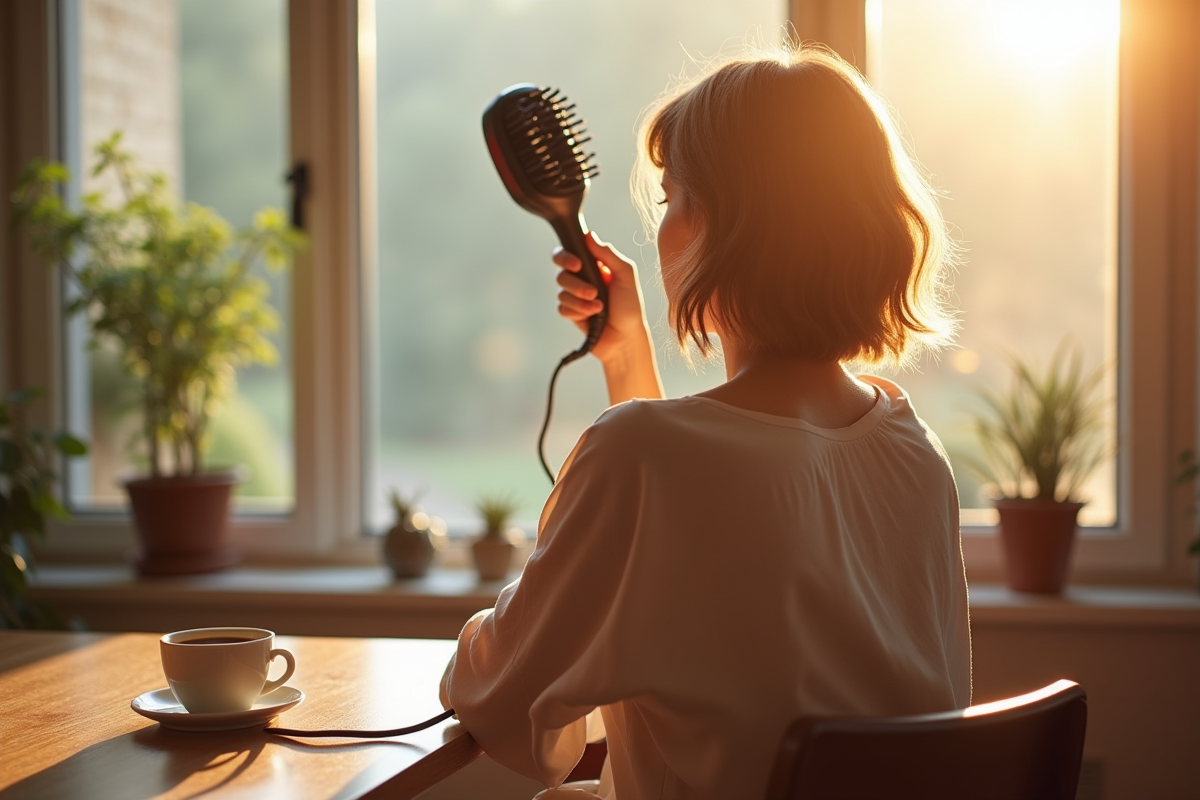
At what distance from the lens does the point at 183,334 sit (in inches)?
89.4

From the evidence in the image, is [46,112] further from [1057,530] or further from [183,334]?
[1057,530]

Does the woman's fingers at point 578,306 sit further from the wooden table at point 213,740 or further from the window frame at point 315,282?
the window frame at point 315,282

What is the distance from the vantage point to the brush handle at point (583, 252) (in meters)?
1.35

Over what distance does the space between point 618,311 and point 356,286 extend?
120 cm

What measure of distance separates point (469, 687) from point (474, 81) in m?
→ 1.72

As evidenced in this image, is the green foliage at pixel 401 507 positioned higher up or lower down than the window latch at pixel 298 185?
lower down

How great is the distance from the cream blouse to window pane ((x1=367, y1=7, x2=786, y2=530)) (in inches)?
56.3

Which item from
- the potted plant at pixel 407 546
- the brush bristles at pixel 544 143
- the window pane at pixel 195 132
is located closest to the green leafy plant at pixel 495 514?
the potted plant at pixel 407 546

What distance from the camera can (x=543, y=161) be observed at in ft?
4.36

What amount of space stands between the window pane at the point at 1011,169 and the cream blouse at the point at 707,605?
135 cm

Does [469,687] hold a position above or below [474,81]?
below

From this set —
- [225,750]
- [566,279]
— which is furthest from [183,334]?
[225,750]

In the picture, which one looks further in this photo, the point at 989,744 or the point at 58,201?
the point at 58,201

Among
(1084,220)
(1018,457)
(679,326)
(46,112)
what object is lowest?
(1018,457)
